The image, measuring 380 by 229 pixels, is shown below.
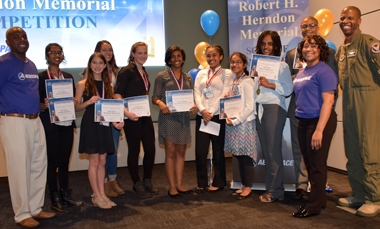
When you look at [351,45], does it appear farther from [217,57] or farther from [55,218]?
[55,218]

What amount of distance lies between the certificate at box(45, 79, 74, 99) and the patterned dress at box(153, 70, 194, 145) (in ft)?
2.95

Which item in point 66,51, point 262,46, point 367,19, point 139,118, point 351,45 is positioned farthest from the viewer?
point 66,51

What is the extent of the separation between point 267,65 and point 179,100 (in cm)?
96

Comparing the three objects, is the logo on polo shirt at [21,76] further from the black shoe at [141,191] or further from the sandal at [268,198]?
the sandal at [268,198]

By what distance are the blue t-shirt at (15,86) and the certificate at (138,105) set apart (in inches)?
36.3

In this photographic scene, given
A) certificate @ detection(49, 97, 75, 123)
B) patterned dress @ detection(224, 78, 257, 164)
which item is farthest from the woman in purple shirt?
certificate @ detection(49, 97, 75, 123)

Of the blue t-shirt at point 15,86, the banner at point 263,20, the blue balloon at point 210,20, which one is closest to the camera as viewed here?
the blue t-shirt at point 15,86

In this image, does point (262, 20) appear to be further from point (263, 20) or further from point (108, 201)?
point (108, 201)

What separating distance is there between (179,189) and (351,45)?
2326 mm

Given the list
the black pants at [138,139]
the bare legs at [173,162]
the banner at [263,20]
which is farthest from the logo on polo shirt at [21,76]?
the banner at [263,20]

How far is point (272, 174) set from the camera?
138 inches

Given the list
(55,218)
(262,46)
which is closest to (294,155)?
(262,46)

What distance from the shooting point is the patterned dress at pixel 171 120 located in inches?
145

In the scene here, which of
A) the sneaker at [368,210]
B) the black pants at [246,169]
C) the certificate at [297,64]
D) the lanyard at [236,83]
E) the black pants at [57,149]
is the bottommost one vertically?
the sneaker at [368,210]
